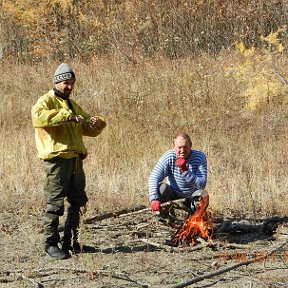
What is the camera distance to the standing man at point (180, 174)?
5.93 meters

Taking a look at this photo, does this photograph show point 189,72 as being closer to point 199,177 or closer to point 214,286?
point 199,177

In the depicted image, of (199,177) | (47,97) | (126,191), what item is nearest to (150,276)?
(199,177)

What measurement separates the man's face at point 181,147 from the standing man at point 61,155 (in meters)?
0.80

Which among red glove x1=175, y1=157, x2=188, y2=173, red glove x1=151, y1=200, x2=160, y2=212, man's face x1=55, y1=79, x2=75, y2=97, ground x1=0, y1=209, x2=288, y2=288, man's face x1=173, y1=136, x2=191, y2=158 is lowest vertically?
ground x1=0, y1=209, x2=288, y2=288

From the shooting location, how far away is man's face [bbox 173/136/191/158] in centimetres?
589

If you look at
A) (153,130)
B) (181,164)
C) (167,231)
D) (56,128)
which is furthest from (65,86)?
(153,130)

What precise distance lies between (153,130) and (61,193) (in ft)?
16.8

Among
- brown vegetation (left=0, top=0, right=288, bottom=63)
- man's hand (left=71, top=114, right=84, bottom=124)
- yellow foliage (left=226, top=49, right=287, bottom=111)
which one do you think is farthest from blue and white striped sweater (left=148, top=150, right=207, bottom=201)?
brown vegetation (left=0, top=0, right=288, bottom=63)

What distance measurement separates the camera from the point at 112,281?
15.8 feet

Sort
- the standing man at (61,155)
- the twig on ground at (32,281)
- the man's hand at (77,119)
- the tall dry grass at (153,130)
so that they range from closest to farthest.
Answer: the twig on ground at (32,281)
the man's hand at (77,119)
the standing man at (61,155)
the tall dry grass at (153,130)

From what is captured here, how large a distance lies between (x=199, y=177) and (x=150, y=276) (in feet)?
4.46

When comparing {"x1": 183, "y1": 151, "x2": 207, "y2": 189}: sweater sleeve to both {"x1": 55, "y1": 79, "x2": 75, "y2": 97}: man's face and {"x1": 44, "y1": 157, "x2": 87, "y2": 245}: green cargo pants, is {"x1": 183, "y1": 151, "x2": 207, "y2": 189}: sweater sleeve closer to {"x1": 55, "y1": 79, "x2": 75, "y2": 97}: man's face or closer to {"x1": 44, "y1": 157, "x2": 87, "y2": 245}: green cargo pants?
{"x1": 44, "y1": 157, "x2": 87, "y2": 245}: green cargo pants

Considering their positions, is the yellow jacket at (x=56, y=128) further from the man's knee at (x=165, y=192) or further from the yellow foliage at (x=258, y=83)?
the yellow foliage at (x=258, y=83)

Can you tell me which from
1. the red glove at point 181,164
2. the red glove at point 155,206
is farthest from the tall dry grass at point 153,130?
the red glove at point 155,206
